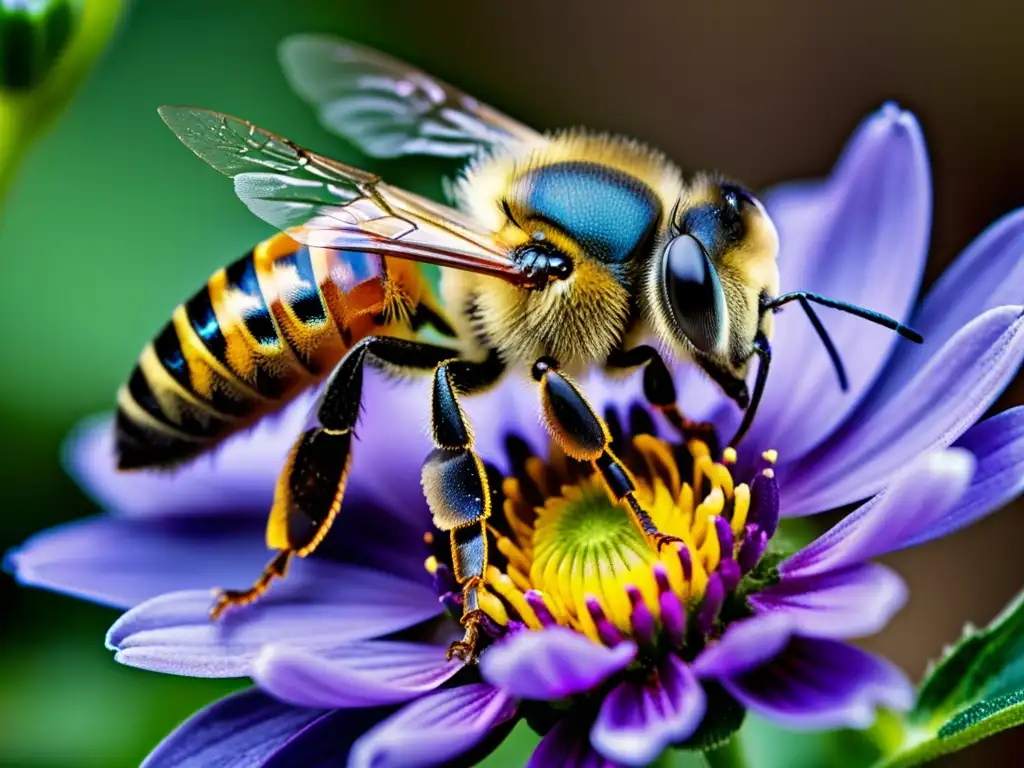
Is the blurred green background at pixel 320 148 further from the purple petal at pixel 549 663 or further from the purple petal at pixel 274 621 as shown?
the purple petal at pixel 549 663

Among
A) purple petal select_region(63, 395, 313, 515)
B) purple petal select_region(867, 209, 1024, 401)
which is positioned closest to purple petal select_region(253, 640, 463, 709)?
purple petal select_region(63, 395, 313, 515)

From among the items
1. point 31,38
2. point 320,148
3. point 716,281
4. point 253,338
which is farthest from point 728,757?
point 320,148

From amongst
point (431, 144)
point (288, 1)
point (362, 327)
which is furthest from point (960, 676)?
point (288, 1)

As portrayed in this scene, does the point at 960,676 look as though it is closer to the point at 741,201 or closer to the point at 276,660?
the point at 741,201

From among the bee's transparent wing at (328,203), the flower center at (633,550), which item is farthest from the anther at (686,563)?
the bee's transparent wing at (328,203)

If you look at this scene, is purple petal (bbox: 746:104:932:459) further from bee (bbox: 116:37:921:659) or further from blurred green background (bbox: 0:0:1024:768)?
blurred green background (bbox: 0:0:1024:768)

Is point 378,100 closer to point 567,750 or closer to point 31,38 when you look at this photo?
point 31,38

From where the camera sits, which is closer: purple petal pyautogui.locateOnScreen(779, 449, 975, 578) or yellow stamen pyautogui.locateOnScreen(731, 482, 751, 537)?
purple petal pyautogui.locateOnScreen(779, 449, 975, 578)
